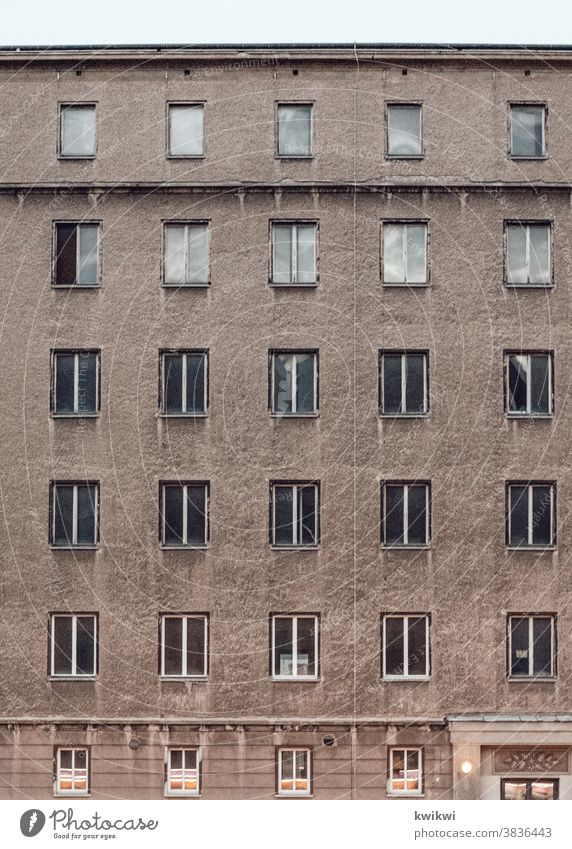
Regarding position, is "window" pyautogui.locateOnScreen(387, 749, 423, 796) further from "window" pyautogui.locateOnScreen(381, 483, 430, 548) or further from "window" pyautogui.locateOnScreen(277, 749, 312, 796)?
"window" pyautogui.locateOnScreen(381, 483, 430, 548)

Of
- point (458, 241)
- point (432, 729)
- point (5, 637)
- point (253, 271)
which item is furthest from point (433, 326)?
point (5, 637)

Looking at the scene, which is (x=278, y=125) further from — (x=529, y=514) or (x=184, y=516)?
(x=529, y=514)

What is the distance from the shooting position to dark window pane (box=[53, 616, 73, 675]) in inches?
1670

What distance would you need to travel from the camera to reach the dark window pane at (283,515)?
42719 mm

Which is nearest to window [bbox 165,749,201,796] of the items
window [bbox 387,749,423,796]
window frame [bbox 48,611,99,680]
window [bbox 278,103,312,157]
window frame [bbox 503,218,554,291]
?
window frame [bbox 48,611,99,680]

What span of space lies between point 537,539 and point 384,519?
4.57m

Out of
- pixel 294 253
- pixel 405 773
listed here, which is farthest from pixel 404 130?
pixel 405 773

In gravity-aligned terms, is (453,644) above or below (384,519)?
below

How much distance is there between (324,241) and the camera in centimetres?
4338

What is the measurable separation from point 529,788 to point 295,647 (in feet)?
26.0

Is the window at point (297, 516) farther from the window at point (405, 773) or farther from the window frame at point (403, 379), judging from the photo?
the window at point (405, 773)

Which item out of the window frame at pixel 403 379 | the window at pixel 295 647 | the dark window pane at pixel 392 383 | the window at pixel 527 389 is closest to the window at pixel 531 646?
the window at pixel 295 647

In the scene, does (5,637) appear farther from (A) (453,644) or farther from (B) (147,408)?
(A) (453,644)

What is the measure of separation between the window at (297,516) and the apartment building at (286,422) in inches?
3.3
